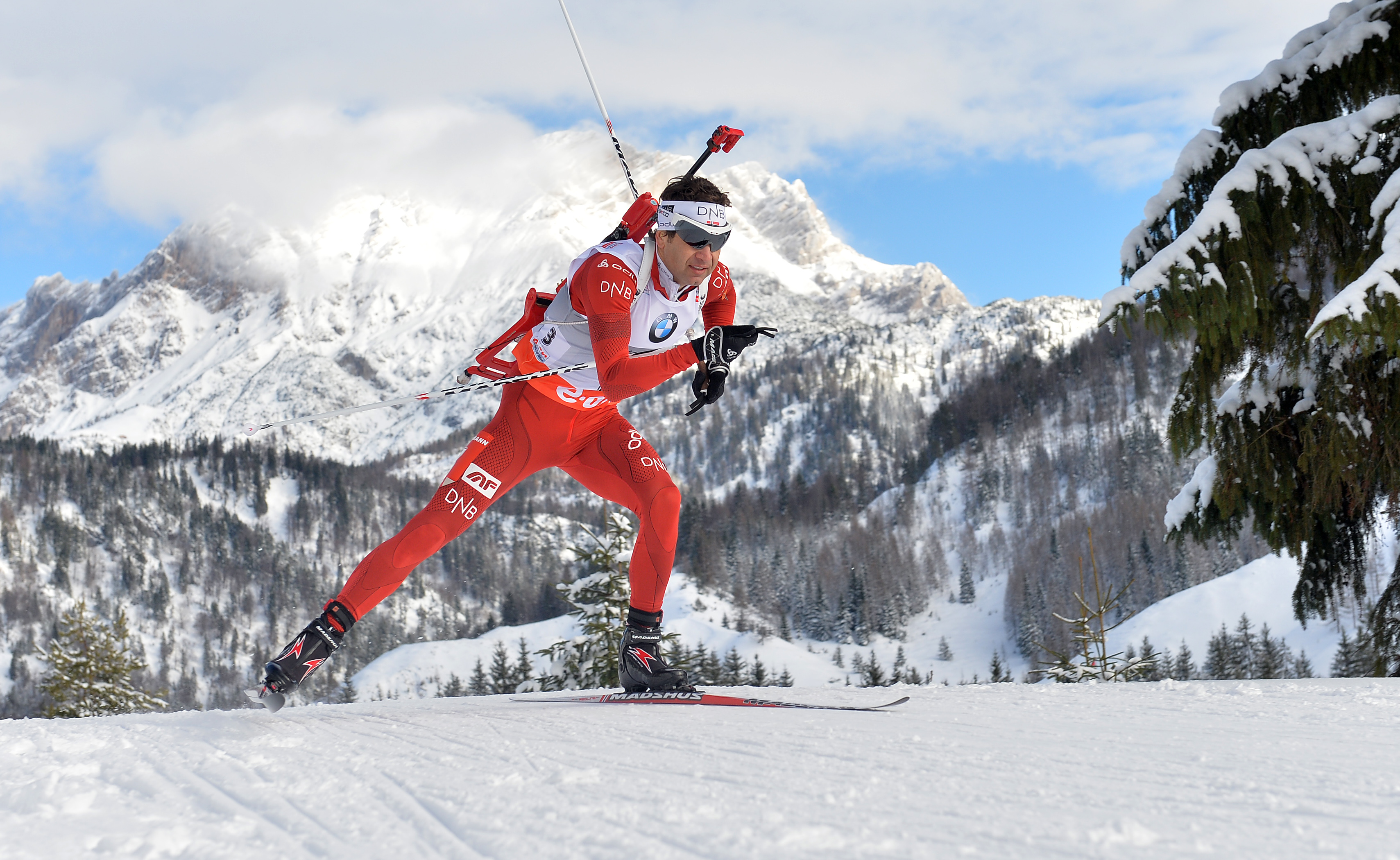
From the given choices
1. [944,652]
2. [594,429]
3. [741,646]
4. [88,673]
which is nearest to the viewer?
[594,429]

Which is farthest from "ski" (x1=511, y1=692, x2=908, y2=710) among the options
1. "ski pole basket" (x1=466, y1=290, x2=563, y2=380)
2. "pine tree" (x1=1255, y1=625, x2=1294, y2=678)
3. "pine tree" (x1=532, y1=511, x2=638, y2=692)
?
"pine tree" (x1=1255, y1=625, x2=1294, y2=678)

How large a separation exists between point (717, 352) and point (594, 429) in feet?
3.27

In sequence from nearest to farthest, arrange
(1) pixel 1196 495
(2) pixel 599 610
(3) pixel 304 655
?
(3) pixel 304 655 → (1) pixel 1196 495 → (2) pixel 599 610

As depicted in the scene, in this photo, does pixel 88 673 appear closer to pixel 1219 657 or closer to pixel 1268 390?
pixel 1268 390

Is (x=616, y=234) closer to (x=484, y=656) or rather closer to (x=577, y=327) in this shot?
(x=577, y=327)

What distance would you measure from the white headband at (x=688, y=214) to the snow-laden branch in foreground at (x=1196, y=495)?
319 centimetres

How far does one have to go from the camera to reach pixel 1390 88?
481 cm

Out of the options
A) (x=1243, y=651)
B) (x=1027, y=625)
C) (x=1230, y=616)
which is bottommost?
(x=1243, y=651)

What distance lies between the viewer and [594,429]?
15.9ft

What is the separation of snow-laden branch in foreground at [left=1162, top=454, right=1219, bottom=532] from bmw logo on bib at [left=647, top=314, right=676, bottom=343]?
3.12 metres

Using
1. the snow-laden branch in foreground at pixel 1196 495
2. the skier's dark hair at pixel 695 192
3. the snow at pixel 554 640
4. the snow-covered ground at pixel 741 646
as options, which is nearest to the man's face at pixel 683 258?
the skier's dark hair at pixel 695 192

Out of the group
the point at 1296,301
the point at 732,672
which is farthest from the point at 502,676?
the point at 1296,301

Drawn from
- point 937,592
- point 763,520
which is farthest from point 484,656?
point 937,592

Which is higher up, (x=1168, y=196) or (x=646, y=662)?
(x=1168, y=196)
